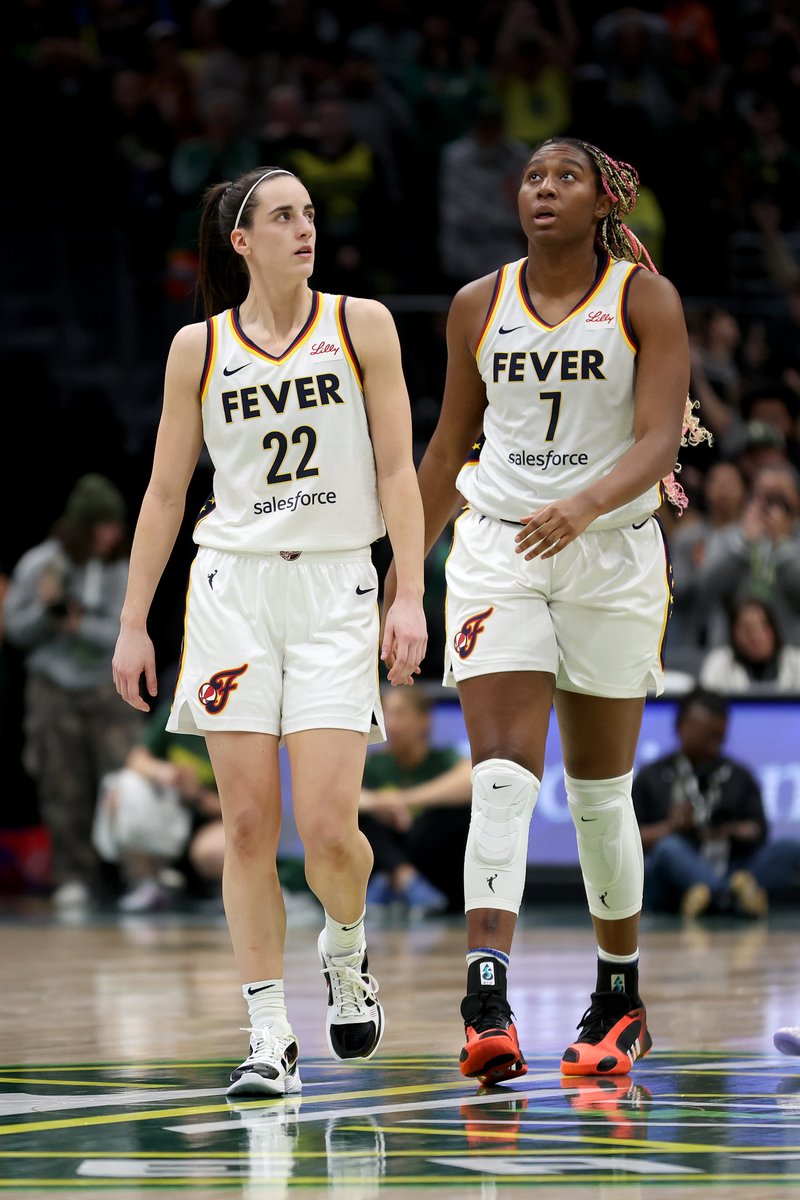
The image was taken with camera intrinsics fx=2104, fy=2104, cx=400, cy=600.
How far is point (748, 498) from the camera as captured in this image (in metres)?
12.6

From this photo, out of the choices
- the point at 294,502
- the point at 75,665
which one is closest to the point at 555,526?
the point at 294,502

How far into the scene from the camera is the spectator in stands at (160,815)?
11.7m

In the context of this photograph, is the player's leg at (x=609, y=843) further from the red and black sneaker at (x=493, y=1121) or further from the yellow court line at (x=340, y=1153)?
the yellow court line at (x=340, y=1153)

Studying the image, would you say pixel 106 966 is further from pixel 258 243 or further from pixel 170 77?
pixel 170 77

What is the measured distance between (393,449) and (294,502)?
0.28 meters

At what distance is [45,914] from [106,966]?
2944mm

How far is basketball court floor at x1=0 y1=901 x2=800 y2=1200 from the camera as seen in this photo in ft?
12.2

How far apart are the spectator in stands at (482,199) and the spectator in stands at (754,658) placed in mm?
3873

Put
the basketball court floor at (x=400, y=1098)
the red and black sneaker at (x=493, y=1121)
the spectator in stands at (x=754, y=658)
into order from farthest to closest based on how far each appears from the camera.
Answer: the spectator in stands at (x=754, y=658) < the red and black sneaker at (x=493, y=1121) < the basketball court floor at (x=400, y=1098)

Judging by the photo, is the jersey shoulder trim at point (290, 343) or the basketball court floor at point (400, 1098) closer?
the basketball court floor at point (400, 1098)

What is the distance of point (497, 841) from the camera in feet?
16.6

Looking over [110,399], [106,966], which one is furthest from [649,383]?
[110,399]

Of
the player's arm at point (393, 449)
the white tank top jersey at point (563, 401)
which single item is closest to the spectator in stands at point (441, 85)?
the white tank top jersey at point (563, 401)

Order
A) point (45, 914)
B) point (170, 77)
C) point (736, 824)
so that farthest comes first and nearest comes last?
point (170, 77) < point (45, 914) < point (736, 824)
